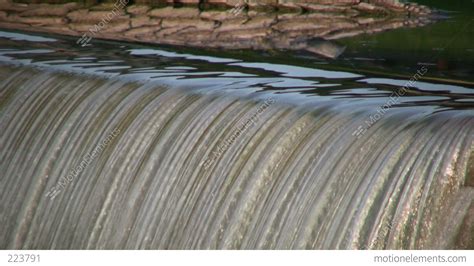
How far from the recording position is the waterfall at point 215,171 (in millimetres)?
4109

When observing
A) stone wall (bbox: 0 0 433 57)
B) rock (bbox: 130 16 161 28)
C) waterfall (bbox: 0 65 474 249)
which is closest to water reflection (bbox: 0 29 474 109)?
waterfall (bbox: 0 65 474 249)

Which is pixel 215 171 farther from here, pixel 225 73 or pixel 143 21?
pixel 143 21

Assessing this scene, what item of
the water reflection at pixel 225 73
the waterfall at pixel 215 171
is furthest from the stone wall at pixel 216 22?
the waterfall at pixel 215 171

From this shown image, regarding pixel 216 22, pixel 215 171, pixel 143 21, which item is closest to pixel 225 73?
pixel 215 171

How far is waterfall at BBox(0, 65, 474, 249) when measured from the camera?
162 inches

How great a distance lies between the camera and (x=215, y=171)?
4918 mm

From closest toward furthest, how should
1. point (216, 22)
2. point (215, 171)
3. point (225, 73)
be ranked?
point (215, 171), point (225, 73), point (216, 22)

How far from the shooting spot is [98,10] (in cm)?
878

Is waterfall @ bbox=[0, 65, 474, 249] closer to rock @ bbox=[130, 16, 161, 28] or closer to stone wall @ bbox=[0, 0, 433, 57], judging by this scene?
stone wall @ bbox=[0, 0, 433, 57]

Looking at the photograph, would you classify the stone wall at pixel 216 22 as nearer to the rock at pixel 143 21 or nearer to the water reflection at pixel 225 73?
the rock at pixel 143 21

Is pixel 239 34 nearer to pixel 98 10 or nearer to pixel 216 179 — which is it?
pixel 98 10

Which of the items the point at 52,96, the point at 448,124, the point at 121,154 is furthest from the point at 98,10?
the point at 448,124

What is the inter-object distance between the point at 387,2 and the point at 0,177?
3.61 metres

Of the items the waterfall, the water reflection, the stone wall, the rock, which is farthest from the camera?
the rock
